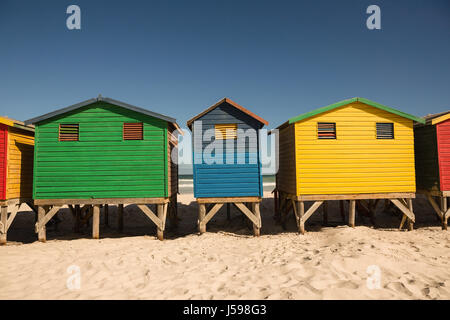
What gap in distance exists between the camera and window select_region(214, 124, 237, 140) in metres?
10.8

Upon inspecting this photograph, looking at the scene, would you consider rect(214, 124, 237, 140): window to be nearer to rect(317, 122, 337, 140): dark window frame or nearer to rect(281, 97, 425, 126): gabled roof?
rect(281, 97, 425, 126): gabled roof

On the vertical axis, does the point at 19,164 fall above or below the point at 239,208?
above

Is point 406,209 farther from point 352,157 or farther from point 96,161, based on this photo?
point 96,161

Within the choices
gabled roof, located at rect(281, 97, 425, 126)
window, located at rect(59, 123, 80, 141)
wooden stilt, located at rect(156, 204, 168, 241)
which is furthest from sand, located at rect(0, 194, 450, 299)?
gabled roof, located at rect(281, 97, 425, 126)

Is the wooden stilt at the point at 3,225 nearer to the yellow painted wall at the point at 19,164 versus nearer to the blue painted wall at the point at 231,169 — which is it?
the yellow painted wall at the point at 19,164

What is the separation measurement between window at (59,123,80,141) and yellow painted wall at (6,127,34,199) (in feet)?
7.04

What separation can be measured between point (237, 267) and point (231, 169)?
4637 millimetres

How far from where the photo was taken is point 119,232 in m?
13.2

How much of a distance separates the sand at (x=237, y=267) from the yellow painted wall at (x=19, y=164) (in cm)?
237

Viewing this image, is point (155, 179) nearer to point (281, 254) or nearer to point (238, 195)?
point (238, 195)

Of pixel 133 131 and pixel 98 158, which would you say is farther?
pixel 133 131

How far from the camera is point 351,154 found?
10.9 metres

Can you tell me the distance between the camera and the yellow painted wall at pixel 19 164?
10.6 meters

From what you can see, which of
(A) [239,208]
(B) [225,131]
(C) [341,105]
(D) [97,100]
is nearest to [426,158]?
(C) [341,105]
